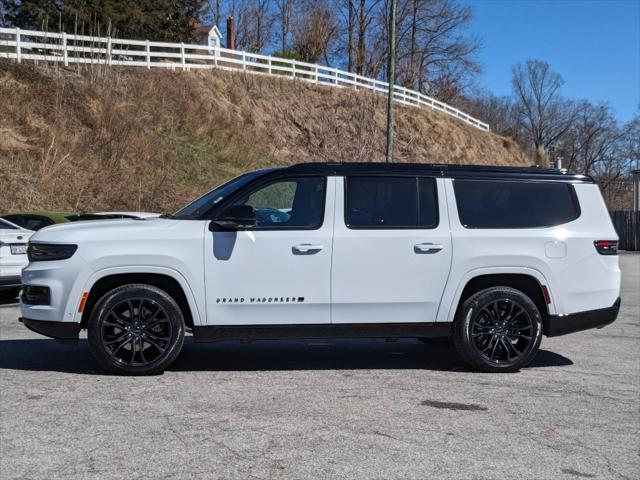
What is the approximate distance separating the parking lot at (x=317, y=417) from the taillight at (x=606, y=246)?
A: 1.15 m

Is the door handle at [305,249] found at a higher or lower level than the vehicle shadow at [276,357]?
higher

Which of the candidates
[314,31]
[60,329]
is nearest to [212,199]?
[60,329]

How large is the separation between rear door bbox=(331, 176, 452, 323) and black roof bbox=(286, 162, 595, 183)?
3.4 inches

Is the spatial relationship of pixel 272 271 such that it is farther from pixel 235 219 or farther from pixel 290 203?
pixel 290 203

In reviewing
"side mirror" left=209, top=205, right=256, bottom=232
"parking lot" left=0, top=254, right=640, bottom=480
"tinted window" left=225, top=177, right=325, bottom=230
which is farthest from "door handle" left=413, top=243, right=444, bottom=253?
"side mirror" left=209, top=205, right=256, bottom=232

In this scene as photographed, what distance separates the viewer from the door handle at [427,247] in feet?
22.9

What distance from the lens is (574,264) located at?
23.8 feet

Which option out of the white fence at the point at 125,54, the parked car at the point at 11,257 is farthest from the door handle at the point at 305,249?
the white fence at the point at 125,54

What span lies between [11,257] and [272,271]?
6.82 meters

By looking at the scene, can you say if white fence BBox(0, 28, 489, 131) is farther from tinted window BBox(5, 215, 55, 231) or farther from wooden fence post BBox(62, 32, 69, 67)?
tinted window BBox(5, 215, 55, 231)

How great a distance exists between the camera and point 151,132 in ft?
102

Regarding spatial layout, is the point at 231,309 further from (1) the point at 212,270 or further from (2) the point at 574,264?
(2) the point at 574,264

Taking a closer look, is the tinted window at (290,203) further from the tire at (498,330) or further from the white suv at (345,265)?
the tire at (498,330)

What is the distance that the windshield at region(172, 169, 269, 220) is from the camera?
22.7ft
